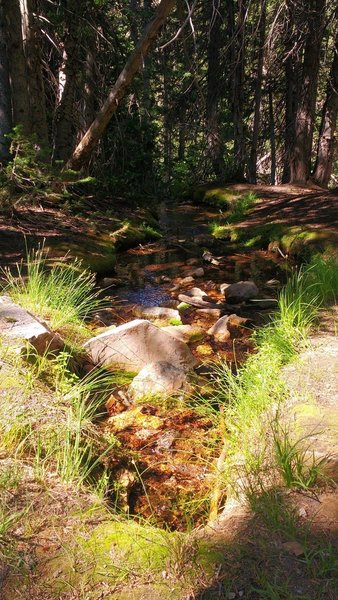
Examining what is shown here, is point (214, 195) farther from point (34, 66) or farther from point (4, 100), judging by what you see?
point (4, 100)

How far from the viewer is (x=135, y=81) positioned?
1059cm

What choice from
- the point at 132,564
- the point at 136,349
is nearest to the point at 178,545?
the point at 132,564

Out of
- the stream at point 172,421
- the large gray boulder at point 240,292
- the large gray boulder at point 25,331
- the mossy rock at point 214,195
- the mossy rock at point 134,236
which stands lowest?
the stream at point 172,421

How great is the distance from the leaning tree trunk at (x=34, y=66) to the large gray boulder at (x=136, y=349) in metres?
4.84

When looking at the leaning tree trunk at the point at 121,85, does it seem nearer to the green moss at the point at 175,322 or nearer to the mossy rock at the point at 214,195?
the mossy rock at the point at 214,195

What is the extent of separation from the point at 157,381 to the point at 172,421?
0.37 m

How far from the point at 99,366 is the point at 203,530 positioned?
6.66 feet

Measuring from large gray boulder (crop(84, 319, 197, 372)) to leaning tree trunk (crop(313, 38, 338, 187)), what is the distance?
9.11 metres

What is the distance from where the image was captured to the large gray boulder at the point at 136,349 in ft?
13.2

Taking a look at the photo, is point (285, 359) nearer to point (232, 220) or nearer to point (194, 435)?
point (194, 435)

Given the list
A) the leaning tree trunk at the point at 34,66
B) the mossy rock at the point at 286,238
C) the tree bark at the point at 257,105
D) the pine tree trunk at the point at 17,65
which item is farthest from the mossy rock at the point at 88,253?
the tree bark at the point at 257,105

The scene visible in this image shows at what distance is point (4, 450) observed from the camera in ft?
8.05

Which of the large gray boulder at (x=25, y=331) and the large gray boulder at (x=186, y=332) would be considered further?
the large gray boulder at (x=186, y=332)

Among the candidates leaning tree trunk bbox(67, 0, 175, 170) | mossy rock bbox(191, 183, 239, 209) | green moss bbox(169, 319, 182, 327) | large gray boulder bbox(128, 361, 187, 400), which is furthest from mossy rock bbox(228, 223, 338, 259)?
large gray boulder bbox(128, 361, 187, 400)
